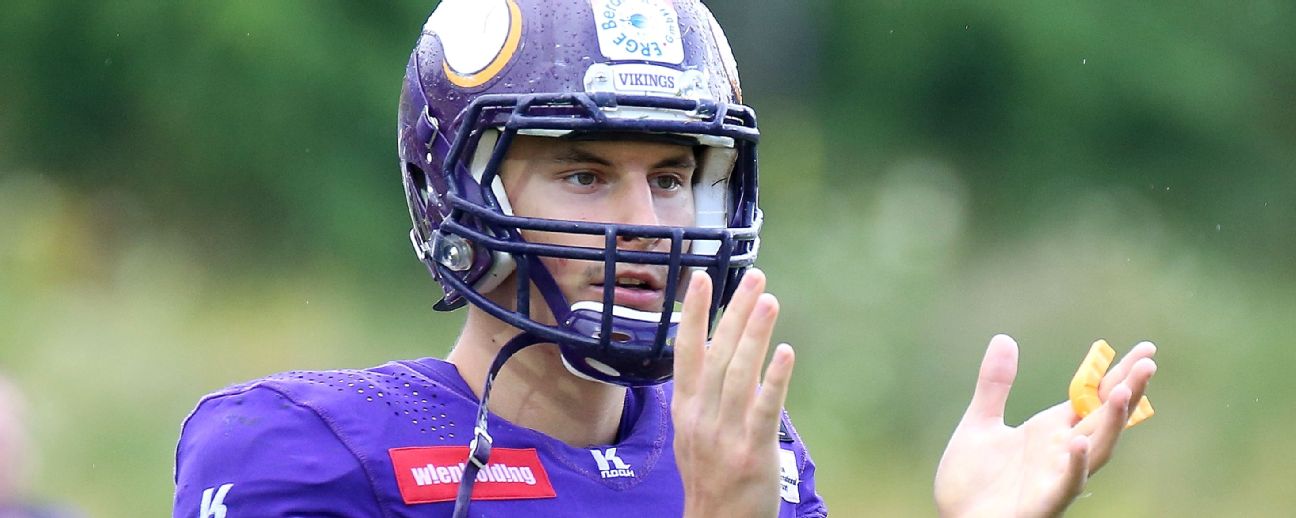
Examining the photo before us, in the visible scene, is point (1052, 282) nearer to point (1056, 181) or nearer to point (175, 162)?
point (1056, 181)

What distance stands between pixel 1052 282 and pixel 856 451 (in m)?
1.23

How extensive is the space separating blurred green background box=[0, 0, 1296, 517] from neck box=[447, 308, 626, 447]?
11.9ft

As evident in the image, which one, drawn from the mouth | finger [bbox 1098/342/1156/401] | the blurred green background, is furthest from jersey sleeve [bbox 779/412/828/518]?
the blurred green background

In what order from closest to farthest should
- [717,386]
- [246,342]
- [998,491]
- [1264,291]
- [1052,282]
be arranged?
[717,386] < [998,491] < [246,342] < [1052,282] < [1264,291]

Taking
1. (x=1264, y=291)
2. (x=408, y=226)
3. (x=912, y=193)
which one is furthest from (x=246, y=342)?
(x=1264, y=291)

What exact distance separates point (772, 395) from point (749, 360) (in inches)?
1.8

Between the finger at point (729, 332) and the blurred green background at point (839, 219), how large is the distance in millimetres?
4285

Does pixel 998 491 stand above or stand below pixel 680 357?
below

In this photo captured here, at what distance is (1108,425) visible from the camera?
6.62ft

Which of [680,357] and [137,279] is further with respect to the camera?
[137,279]

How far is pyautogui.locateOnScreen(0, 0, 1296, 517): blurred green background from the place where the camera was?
21.4ft

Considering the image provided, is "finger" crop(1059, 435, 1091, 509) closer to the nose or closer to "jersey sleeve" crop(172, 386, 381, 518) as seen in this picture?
the nose

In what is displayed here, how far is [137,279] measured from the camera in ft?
22.6

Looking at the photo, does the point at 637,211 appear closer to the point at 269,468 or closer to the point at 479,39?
the point at 479,39
